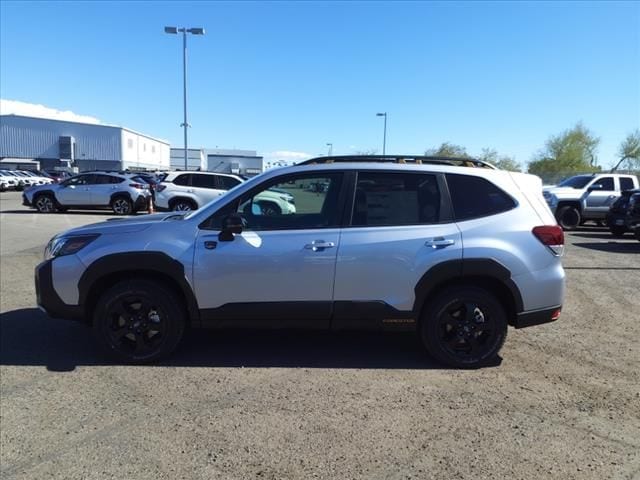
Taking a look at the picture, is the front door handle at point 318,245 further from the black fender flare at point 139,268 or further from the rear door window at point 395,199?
the black fender flare at point 139,268

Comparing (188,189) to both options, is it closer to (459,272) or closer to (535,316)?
(459,272)

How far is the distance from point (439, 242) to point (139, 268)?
2.59 meters

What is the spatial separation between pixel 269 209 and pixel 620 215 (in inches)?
526

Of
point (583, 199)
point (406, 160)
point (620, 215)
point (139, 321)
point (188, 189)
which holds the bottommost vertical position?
point (139, 321)

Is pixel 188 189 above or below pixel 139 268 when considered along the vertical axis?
above

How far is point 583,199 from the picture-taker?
Result: 17.2 meters

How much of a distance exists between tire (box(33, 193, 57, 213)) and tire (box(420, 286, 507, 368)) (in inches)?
771

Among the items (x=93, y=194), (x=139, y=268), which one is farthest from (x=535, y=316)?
(x=93, y=194)

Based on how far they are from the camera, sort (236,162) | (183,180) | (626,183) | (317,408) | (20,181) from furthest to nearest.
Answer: (236,162) < (20,181) < (626,183) < (183,180) < (317,408)

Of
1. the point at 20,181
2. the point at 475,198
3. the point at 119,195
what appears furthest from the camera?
the point at 20,181

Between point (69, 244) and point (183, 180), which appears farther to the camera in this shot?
point (183, 180)

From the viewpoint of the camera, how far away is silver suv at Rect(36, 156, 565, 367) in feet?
14.0

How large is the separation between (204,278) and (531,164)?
63.7 metres

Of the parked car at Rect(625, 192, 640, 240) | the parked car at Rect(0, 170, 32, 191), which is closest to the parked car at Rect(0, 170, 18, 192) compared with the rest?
the parked car at Rect(0, 170, 32, 191)
